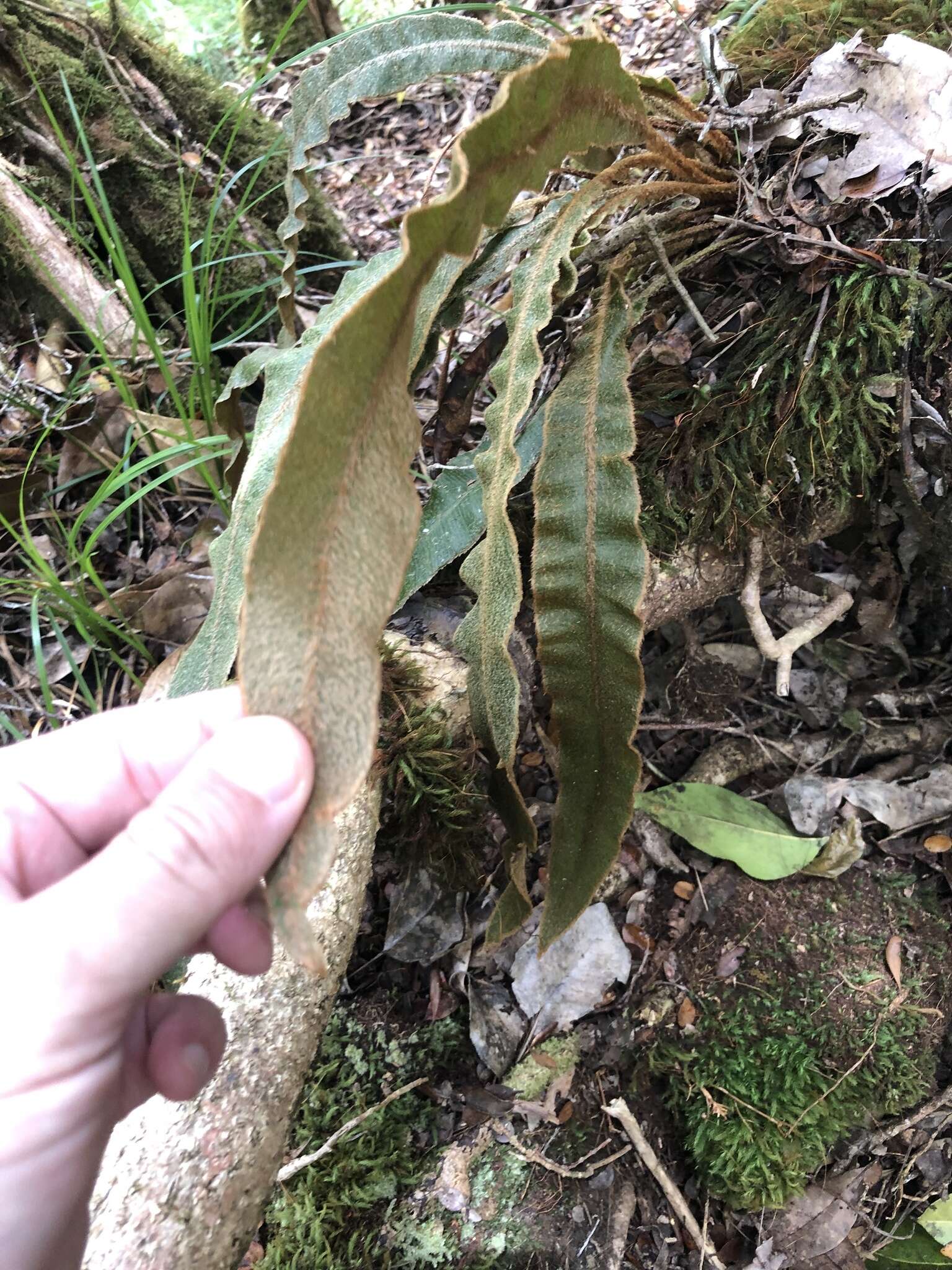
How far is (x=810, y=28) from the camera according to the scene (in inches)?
43.2

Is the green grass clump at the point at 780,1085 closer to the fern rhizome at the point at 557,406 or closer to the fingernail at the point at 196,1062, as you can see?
the fern rhizome at the point at 557,406

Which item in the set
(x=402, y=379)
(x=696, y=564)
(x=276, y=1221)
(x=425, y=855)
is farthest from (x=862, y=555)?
(x=276, y=1221)

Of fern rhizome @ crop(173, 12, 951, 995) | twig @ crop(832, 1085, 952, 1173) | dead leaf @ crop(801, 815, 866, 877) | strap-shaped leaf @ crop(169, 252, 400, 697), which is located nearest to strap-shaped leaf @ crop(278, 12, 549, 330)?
fern rhizome @ crop(173, 12, 951, 995)

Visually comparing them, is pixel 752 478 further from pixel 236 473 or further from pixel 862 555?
pixel 236 473

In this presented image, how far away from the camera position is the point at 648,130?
847mm

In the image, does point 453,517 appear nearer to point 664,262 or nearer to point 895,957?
point 664,262

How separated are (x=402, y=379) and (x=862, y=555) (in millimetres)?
999

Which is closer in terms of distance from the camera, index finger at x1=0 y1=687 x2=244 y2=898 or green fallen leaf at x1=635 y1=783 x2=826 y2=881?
index finger at x1=0 y1=687 x2=244 y2=898

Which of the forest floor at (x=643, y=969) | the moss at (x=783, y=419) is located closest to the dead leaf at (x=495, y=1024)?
the forest floor at (x=643, y=969)

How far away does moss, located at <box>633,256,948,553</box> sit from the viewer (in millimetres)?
934

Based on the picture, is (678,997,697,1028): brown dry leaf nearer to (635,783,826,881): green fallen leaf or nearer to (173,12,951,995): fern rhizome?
(635,783,826,881): green fallen leaf

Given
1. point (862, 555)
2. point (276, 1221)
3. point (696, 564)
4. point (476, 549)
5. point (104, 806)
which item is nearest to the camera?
point (104, 806)

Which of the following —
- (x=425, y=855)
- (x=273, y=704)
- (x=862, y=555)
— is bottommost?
(x=862, y=555)

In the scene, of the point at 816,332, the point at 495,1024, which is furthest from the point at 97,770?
the point at 816,332
